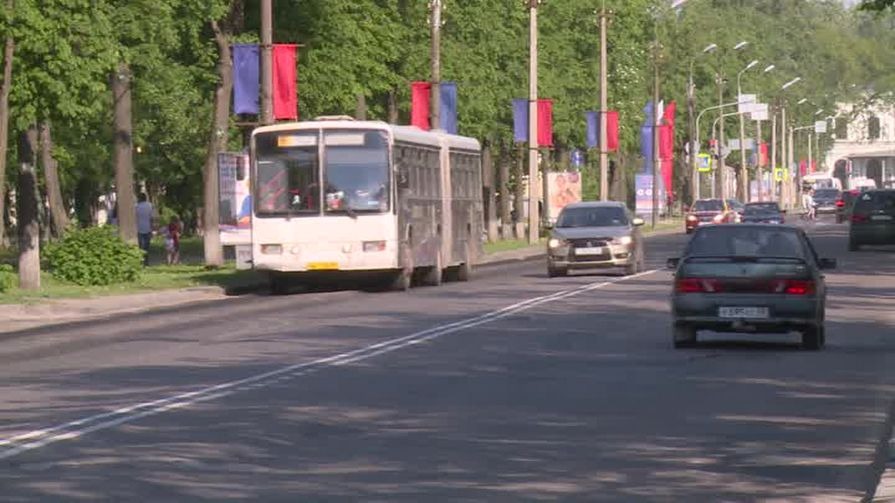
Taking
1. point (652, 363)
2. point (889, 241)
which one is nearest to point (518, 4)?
point (889, 241)

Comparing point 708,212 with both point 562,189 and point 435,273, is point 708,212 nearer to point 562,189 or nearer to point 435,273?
point 562,189

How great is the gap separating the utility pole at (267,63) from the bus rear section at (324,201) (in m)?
6.15

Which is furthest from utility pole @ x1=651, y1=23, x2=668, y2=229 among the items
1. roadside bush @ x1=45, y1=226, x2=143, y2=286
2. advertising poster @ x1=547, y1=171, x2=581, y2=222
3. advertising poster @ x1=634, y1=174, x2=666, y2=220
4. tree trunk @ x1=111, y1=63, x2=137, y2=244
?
roadside bush @ x1=45, y1=226, x2=143, y2=286

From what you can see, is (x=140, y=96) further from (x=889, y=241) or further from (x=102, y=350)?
(x=102, y=350)

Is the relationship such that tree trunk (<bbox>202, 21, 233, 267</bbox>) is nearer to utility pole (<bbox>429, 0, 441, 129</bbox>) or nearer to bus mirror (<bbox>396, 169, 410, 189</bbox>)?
utility pole (<bbox>429, 0, 441, 129</bbox>)

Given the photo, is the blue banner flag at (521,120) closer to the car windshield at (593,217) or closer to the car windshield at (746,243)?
the car windshield at (593,217)

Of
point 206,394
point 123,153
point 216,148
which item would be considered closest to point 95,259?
point 123,153

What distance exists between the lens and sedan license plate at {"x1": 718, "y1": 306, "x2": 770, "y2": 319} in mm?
25047

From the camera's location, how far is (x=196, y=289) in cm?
4300

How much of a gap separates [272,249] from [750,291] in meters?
16.6

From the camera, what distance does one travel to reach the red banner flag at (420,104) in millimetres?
60656

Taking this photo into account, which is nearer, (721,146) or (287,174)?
(287,174)

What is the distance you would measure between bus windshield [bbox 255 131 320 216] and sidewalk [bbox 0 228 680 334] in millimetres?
2156

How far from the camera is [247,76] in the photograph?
46.9 meters
